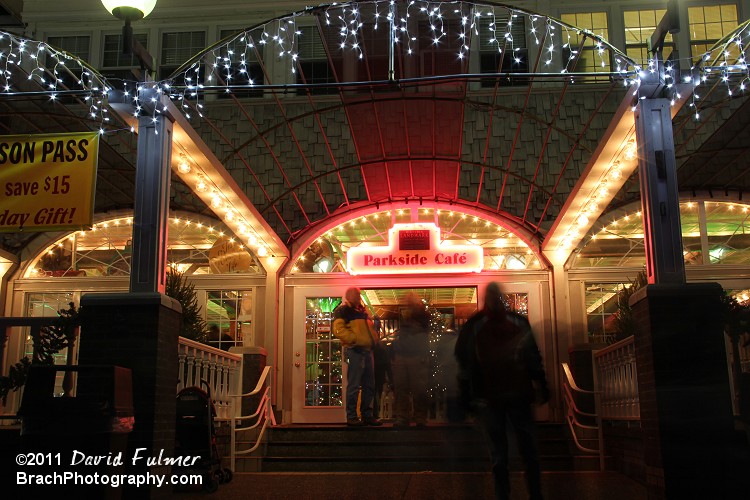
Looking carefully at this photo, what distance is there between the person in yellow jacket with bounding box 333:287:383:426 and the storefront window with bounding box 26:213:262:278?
3325mm

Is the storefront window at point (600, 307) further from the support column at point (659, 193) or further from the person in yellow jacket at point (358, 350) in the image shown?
the support column at point (659, 193)

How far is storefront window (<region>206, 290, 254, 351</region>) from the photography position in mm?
12812

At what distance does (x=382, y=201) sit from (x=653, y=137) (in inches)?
255

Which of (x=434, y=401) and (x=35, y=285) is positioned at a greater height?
(x=35, y=285)

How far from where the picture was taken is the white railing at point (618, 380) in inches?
330

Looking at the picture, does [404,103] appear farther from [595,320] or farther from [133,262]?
[595,320]

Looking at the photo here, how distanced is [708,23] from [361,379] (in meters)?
8.96

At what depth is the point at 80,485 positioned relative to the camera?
570 centimetres

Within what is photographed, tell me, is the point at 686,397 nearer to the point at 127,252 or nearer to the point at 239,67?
the point at 127,252

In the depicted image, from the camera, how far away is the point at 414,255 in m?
12.6

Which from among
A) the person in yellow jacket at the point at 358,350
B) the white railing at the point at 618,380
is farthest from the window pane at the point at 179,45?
the white railing at the point at 618,380

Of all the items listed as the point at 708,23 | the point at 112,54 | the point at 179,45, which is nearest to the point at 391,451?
the point at 179,45

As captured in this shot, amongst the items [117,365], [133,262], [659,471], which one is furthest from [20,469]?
[659,471]

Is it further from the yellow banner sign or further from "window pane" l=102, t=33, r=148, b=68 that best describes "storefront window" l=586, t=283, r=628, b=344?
"window pane" l=102, t=33, r=148, b=68
